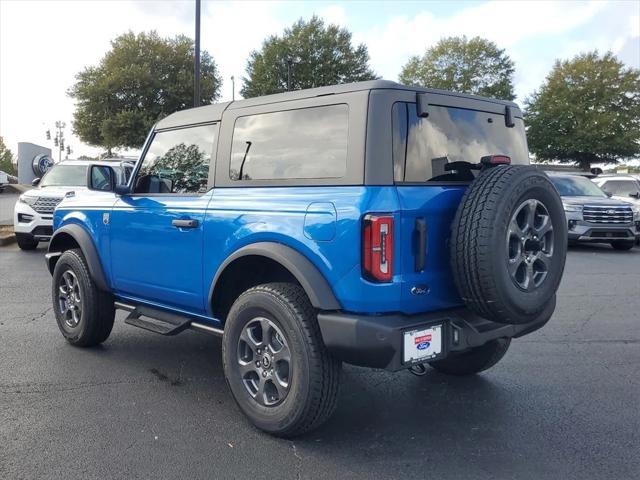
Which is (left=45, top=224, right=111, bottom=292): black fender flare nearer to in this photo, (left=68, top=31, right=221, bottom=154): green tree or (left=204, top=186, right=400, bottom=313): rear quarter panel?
(left=204, top=186, right=400, bottom=313): rear quarter panel

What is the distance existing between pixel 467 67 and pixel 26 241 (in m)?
46.1

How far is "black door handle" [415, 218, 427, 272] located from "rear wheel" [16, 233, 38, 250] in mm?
10423

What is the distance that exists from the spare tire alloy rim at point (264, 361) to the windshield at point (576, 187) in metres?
11.6

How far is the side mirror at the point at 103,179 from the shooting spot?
4574mm

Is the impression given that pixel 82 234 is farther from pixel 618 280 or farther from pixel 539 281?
pixel 618 280

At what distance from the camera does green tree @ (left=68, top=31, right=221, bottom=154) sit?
3228 centimetres

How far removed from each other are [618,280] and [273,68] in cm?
3228

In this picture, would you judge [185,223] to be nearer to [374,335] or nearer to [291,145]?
[291,145]

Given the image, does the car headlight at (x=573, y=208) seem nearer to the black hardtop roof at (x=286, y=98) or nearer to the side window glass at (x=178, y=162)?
the black hardtop roof at (x=286, y=98)

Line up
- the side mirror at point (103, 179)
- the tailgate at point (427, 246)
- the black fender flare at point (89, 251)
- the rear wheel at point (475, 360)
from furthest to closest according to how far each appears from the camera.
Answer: the black fender flare at point (89, 251)
the side mirror at point (103, 179)
the rear wheel at point (475, 360)
the tailgate at point (427, 246)

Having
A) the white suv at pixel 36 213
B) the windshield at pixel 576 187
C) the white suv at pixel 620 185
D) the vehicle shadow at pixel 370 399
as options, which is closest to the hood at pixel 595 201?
the windshield at pixel 576 187

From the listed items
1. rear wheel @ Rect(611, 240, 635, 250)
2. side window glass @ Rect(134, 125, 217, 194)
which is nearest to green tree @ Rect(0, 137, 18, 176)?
rear wheel @ Rect(611, 240, 635, 250)

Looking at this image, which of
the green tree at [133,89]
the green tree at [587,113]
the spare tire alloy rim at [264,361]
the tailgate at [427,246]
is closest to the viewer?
the tailgate at [427,246]

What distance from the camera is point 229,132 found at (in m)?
3.94
